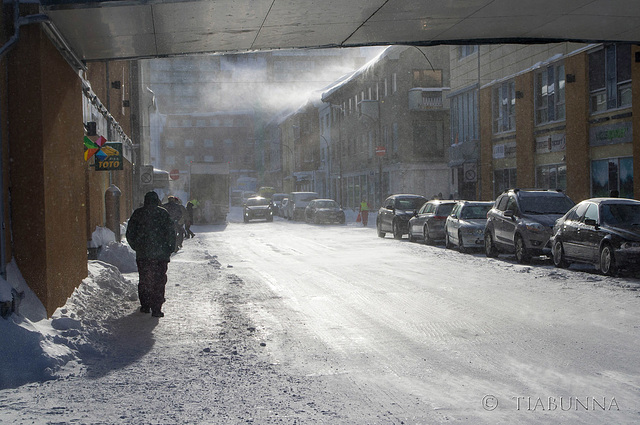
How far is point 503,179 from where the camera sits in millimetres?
35062

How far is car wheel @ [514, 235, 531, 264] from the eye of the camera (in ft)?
59.4

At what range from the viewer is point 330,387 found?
6.17 metres

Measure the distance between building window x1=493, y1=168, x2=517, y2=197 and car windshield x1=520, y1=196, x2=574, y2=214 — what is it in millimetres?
14334

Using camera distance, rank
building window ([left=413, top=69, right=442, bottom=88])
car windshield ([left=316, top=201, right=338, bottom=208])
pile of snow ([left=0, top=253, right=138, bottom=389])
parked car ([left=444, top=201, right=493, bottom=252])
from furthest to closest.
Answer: building window ([left=413, top=69, right=442, bottom=88]) → car windshield ([left=316, top=201, right=338, bottom=208]) → parked car ([left=444, top=201, right=493, bottom=252]) → pile of snow ([left=0, top=253, right=138, bottom=389])

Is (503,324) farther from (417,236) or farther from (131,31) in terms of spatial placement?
(417,236)

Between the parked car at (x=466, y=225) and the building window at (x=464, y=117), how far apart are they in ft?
48.2

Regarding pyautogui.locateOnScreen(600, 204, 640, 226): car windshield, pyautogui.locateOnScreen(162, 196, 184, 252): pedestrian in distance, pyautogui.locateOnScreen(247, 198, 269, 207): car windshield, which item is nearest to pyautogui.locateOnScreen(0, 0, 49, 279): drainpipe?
pyautogui.locateOnScreen(600, 204, 640, 226): car windshield

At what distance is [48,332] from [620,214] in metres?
11.7

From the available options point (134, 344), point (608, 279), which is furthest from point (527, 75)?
point (134, 344)

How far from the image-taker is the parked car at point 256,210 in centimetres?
5144

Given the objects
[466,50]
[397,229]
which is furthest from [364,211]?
[397,229]

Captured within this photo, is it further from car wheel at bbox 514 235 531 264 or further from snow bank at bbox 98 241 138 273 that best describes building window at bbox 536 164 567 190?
snow bank at bbox 98 241 138 273

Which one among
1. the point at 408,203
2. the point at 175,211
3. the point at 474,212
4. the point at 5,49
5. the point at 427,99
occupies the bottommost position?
the point at 474,212

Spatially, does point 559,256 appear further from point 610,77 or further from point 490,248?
point 610,77
